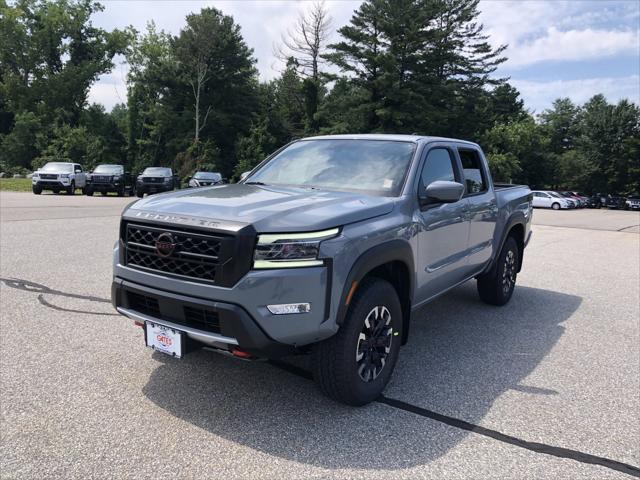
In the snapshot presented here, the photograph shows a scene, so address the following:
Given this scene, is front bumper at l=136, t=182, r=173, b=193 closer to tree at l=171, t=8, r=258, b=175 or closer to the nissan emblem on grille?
tree at l=171, t=8, r=258, b=175

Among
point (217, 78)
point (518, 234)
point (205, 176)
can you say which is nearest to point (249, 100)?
point (217, 78)

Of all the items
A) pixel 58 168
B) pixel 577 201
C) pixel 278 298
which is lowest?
pixel 577 201

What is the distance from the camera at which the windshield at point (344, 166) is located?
157 inches

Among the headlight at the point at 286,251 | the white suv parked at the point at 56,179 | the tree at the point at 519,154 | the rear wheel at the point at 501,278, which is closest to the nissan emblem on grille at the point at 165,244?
the headlight at the point at 286,251

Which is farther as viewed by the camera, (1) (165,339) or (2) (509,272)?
(2) (509,272)

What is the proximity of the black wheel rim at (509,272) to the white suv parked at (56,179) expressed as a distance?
2513 centimetres

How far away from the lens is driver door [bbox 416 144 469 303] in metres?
4.00

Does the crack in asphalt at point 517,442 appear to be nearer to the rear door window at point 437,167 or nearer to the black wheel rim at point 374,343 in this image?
the black wheel rim at point 374,343

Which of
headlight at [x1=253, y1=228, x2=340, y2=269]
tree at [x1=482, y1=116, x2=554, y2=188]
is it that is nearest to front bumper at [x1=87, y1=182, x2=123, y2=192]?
headlight at [x1=253, y1=228, x2=340, y2=269]

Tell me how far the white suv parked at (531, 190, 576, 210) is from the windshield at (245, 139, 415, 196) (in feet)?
128

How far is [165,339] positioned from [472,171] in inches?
144

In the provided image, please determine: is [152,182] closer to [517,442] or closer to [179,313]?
[179,313]

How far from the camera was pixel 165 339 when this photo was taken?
3104 millimetres

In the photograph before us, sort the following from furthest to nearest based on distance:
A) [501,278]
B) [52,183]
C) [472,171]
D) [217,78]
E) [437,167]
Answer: [217,78] < [52,183] < [501,278] < [472,171] < [437,167]
